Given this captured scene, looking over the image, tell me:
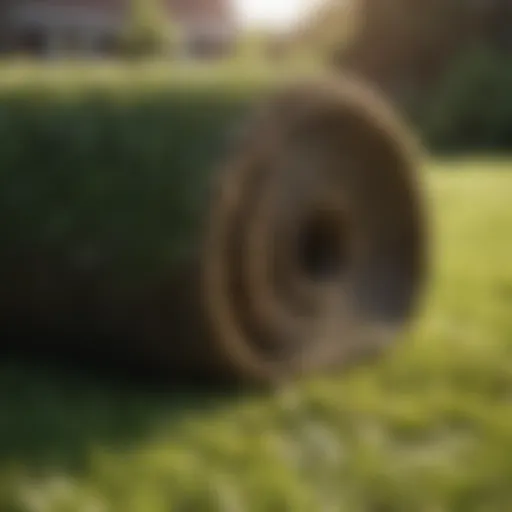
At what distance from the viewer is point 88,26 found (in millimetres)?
17484

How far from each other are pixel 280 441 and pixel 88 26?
49.8 ft

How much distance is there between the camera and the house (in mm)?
16594

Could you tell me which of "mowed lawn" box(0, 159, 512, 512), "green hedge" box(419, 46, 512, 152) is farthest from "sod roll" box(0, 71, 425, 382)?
"green hedge" box(419, 46, 512, 152)

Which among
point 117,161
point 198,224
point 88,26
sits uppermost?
point 88,26

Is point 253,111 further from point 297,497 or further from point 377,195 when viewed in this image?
point 297,497

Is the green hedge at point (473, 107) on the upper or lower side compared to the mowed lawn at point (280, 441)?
upper

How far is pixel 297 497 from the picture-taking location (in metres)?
2.72

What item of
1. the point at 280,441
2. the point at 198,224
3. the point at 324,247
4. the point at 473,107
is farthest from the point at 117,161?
the point at 473,107

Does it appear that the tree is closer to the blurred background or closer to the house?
the house

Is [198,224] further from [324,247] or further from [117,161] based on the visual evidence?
[324,247]

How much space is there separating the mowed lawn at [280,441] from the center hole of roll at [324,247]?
1.15ft

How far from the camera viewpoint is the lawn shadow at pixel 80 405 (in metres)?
2.93

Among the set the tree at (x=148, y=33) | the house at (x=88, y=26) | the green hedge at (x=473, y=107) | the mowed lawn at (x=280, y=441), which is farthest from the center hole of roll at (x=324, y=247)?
the green hedge at (x=473, y=107)

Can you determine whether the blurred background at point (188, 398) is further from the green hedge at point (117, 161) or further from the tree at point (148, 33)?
the tree at point (148, 33)
